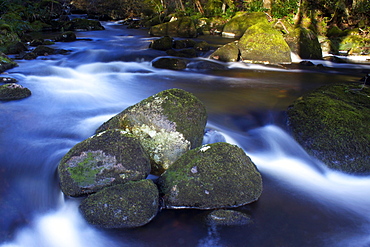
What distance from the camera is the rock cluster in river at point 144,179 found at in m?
3.36

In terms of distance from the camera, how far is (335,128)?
4988 millimetres

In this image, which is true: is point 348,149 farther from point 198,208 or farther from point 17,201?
point 17,201

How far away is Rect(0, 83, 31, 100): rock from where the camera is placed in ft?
23.2

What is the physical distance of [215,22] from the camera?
23.5m

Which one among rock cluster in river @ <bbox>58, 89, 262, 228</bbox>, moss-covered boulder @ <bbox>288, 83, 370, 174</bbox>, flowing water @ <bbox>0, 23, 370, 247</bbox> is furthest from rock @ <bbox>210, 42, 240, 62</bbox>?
rock cluster in river @ <bbox>58, 89, 262, 228</bbox>

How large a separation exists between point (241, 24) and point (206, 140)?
17551 mm

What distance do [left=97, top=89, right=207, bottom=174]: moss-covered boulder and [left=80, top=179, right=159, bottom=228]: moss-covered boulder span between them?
87cm

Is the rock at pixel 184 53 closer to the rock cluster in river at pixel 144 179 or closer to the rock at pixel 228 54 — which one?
the rock at pixel 228 54

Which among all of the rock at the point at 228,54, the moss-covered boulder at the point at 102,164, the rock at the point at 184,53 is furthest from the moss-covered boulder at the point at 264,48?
the moss-covered boulder at the point at 102,164

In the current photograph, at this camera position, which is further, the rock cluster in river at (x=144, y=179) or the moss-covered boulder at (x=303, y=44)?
the moss-covered boulder at (x=303, y=44)

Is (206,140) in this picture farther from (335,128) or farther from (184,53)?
(184,53)

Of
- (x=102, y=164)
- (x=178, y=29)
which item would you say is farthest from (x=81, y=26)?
→ (x=102, y=164)

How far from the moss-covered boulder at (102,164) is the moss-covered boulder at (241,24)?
692 inches

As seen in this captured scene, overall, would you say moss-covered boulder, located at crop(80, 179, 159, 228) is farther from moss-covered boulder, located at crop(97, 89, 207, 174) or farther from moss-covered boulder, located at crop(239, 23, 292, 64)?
moss-covered boulder, located at crop(239, 23, 292, 64)
